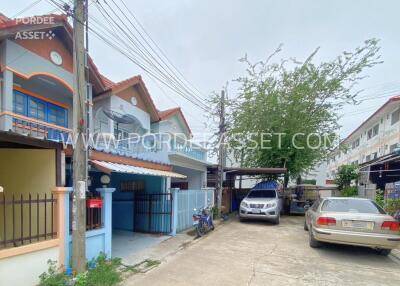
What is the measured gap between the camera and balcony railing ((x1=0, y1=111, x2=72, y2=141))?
6.97 m

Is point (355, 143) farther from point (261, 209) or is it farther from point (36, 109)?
point (36, 109)

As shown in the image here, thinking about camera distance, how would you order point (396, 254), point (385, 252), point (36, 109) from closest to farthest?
point (385, 252)
point (396, 254)
point (36, 109)

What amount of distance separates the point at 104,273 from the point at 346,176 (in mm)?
19331

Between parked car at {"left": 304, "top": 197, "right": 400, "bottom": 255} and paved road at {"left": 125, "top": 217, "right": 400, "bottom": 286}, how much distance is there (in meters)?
0.51

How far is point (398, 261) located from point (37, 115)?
37.6 feet

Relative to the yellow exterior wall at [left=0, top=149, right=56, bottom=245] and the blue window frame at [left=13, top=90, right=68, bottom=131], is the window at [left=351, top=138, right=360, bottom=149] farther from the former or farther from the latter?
the yellow exterior wall at [left=0, top=149, right=56, bottom=245]

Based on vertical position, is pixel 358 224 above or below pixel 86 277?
above

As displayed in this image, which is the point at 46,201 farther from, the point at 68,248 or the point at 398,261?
the point at 398,261

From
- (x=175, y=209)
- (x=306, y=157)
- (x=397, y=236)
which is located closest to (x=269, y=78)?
(x=306, y=157)

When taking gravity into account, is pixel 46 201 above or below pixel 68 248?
above

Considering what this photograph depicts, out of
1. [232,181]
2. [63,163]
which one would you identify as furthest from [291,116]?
[63,163]

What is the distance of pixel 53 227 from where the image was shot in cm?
504

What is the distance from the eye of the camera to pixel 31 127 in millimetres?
7672

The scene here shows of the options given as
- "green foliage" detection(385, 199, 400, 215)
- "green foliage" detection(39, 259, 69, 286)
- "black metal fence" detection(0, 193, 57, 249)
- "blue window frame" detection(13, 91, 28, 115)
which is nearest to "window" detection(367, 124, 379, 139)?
"green foliage" detection(385, 199, 400, 215)
